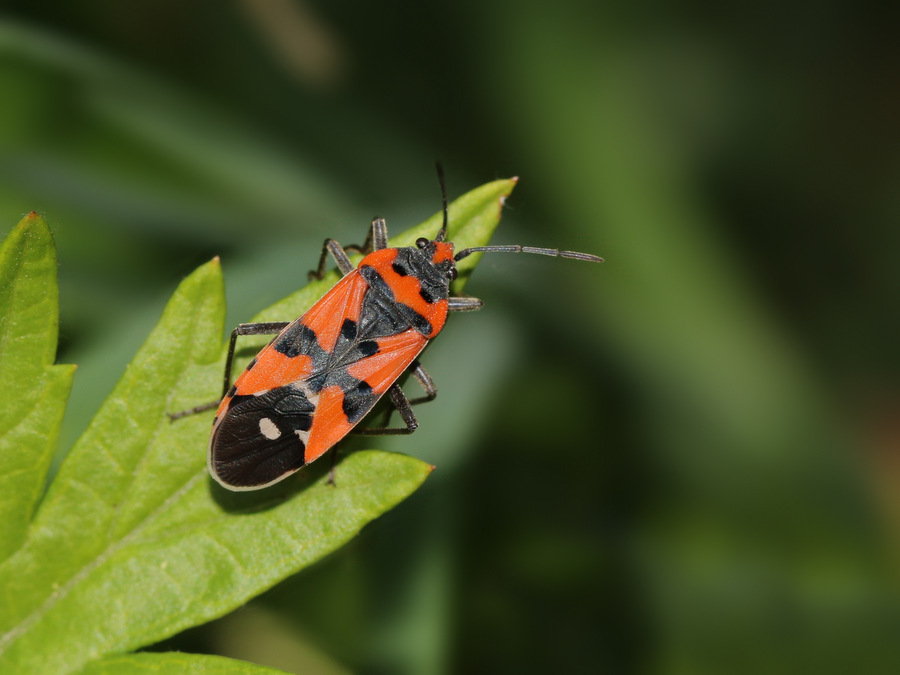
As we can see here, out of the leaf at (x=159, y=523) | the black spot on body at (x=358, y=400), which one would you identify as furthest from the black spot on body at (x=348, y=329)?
the leaf at (x=159, y=523)

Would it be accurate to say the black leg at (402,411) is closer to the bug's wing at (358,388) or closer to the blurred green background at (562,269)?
the bug's wing at (358,388)

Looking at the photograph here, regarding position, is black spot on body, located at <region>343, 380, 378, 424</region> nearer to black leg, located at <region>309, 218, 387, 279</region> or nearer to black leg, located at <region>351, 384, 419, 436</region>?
black leg, located at <region>351, 384, 419, 436</region>

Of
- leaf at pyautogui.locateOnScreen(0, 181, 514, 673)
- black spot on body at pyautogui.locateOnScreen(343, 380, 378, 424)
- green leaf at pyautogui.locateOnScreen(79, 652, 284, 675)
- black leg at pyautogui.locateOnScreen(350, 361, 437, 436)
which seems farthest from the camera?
black leg at pyautogui.locateOnScreen(350, 361, 437, 436)

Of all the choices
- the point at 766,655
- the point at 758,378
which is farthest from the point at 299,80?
the point at 766,655

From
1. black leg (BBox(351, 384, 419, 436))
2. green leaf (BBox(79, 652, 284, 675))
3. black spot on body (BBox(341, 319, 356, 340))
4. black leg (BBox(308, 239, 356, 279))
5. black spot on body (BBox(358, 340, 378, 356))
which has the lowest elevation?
green leaf (BBox(79, 652, 284, 675))

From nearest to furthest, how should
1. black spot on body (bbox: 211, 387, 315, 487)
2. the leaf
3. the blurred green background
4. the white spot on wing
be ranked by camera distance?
the leaf, black spot on body (bbox: 211, 387, 315, 487), the white spot on wing, the blurred green background

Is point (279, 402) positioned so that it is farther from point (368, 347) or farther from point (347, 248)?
point (347, 248)

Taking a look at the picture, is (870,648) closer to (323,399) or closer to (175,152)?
(323,399)

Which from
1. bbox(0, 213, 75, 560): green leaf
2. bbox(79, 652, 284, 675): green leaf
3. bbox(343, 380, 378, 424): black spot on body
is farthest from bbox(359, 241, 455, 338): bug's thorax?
bbox(79, 652, 284, 675): green leaf
